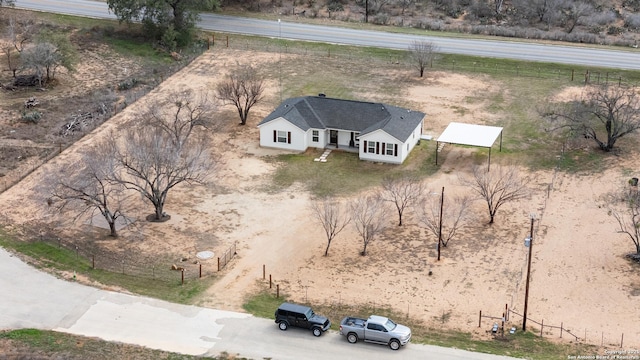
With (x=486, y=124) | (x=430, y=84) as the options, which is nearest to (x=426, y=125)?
(x=486, y=124)

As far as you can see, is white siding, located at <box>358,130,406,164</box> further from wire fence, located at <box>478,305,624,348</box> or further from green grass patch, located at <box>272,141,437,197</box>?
wire fence, located at <box>478,305,624,348</box>

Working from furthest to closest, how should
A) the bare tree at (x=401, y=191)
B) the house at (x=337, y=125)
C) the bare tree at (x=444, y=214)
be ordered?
the house at (x=337, y=125), the bare tree at (x=401, y=191), the bare tree at (x=444, y=214)

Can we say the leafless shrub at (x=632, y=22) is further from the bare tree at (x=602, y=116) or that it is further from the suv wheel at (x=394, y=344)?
the suv wheel at (x=394, y=344)

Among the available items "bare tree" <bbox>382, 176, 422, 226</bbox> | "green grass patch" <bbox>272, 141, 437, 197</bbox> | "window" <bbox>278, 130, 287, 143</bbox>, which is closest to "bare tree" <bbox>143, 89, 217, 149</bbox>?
"window" <bbox>278, 130, 287, 143</bbox>

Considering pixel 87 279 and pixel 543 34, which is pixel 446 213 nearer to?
pixel 87 279

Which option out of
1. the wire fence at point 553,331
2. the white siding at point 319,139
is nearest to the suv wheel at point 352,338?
the wire fence at point 553,331

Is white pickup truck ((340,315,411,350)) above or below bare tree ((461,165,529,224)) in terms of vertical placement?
below
